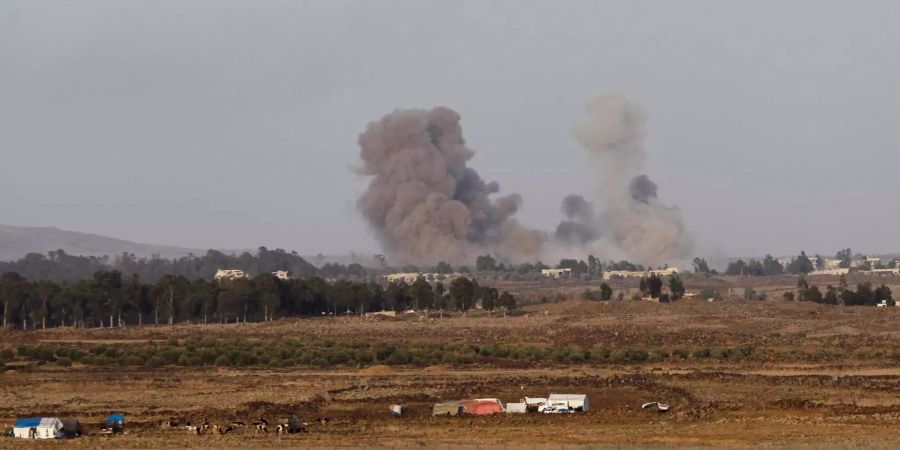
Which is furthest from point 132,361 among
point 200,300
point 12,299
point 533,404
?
point 200,300

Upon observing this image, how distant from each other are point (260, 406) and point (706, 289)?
3979 inches

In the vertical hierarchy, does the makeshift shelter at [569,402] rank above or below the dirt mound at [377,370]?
below

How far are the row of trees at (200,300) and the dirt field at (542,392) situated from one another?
667 inches

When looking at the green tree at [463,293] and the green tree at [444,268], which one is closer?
the green tree at [463,293]

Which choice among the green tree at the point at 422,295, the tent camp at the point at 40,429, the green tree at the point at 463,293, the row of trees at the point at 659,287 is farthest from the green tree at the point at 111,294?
the tent camp at the point at 40,429

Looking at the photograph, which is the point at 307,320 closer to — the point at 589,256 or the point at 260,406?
the point at 260,406

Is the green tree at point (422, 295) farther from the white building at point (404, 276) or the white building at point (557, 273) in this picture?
the white building at point (557, 273)

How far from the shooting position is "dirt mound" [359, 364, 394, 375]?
54.2 meters

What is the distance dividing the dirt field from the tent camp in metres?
0.76

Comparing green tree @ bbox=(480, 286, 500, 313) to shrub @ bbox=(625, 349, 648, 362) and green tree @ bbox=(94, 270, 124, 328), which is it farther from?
shrub @ bbox=(625, 349, 648, 362)

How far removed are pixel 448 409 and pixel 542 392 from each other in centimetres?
686

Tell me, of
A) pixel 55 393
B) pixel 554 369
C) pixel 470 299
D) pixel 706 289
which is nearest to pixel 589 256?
pixel 706 289

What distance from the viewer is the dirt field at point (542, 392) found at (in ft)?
107

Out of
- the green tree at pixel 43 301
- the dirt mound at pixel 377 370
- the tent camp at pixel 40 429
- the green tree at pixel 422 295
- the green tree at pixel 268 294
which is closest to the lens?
the tent camp at pixel 40 429
